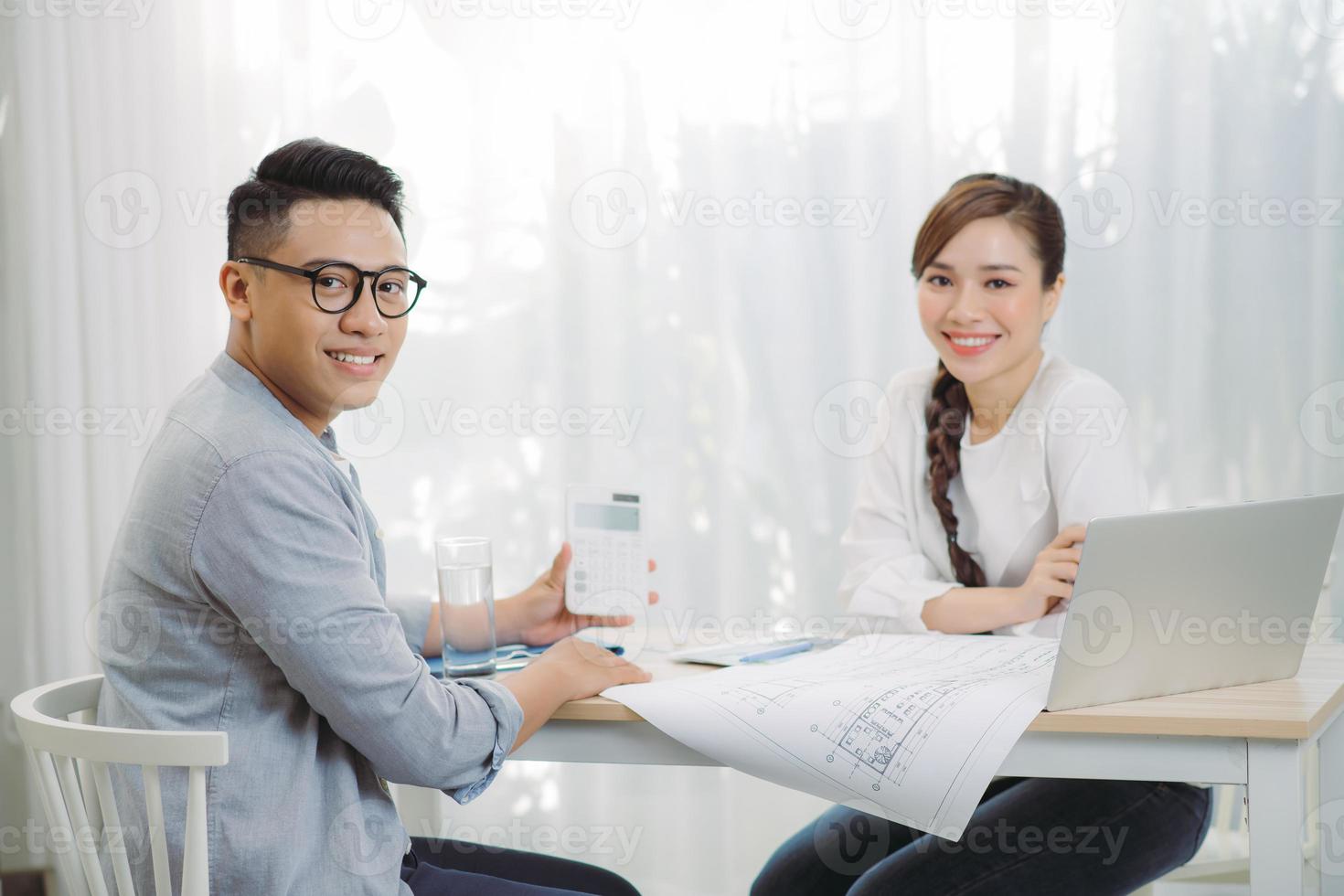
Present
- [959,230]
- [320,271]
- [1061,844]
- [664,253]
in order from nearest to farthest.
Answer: [320,271] < [1061,844] < [959,230] < [664,253]

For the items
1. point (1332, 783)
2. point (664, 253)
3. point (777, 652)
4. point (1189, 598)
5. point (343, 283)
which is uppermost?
point (664, 253)

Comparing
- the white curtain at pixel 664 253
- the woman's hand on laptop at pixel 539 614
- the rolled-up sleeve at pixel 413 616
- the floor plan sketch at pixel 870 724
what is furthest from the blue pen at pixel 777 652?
the white curtain at pixel 664 253

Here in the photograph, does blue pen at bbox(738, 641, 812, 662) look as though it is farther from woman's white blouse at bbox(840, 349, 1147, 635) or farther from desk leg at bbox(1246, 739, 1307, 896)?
desk leg at bbox(1246, 739, 1307, 896)

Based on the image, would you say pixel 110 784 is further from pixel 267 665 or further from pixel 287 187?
Result: pixel 287 187

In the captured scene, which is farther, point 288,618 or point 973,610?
point 973,610

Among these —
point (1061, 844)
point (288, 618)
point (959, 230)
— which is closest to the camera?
point (288, 618)

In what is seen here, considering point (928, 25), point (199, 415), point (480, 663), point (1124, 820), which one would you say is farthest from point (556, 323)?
point (1124, 820)

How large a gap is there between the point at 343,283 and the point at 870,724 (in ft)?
2.11

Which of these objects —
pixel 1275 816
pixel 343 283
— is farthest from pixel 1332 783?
pixel 343 283

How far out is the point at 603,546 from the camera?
4.49 ft

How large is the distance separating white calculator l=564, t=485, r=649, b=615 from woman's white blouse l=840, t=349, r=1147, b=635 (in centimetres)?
33

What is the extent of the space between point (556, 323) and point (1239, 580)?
1426mm

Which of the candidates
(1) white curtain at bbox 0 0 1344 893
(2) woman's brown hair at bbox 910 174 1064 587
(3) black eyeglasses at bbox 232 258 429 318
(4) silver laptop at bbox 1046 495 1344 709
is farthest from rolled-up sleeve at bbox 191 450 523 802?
(1) white curtain at bbox 0 0 1344 893

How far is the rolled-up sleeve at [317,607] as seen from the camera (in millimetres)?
920
